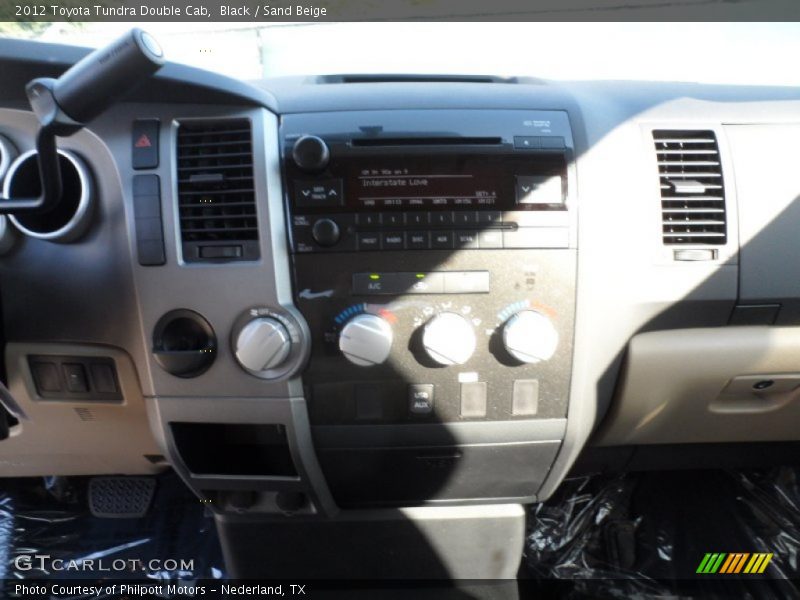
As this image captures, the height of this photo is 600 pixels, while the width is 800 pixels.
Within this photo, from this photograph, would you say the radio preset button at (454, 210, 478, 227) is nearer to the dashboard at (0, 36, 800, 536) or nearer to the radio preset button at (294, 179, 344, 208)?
the dashboard at (0, 36, 800, 536)

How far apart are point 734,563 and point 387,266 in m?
1.36

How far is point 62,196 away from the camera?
108 cm

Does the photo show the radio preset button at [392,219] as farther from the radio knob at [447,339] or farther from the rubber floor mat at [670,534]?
the rubber floor mat at [670,534]

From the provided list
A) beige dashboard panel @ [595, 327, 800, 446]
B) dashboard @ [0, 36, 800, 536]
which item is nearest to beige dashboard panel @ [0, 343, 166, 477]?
dashboard @ [0, 36, 800, 536]

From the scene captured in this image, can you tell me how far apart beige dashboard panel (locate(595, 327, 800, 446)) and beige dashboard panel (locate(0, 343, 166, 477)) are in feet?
3.23

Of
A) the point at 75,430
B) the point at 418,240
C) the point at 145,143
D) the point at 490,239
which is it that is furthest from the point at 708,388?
the point at 75,430

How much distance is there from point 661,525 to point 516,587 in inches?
20.6

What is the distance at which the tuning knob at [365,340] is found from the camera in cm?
109

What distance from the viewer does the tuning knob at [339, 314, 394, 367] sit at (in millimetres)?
1089

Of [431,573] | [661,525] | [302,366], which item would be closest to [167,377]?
[302,366]

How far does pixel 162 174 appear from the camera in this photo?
3.58ft

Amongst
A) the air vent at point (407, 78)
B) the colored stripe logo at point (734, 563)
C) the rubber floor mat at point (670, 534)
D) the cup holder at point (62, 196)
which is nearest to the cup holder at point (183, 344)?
the cup holder at point (62, 196)

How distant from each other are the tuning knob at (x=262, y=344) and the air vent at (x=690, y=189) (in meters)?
0.72

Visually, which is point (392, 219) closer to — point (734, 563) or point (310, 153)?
point (310, 153)
